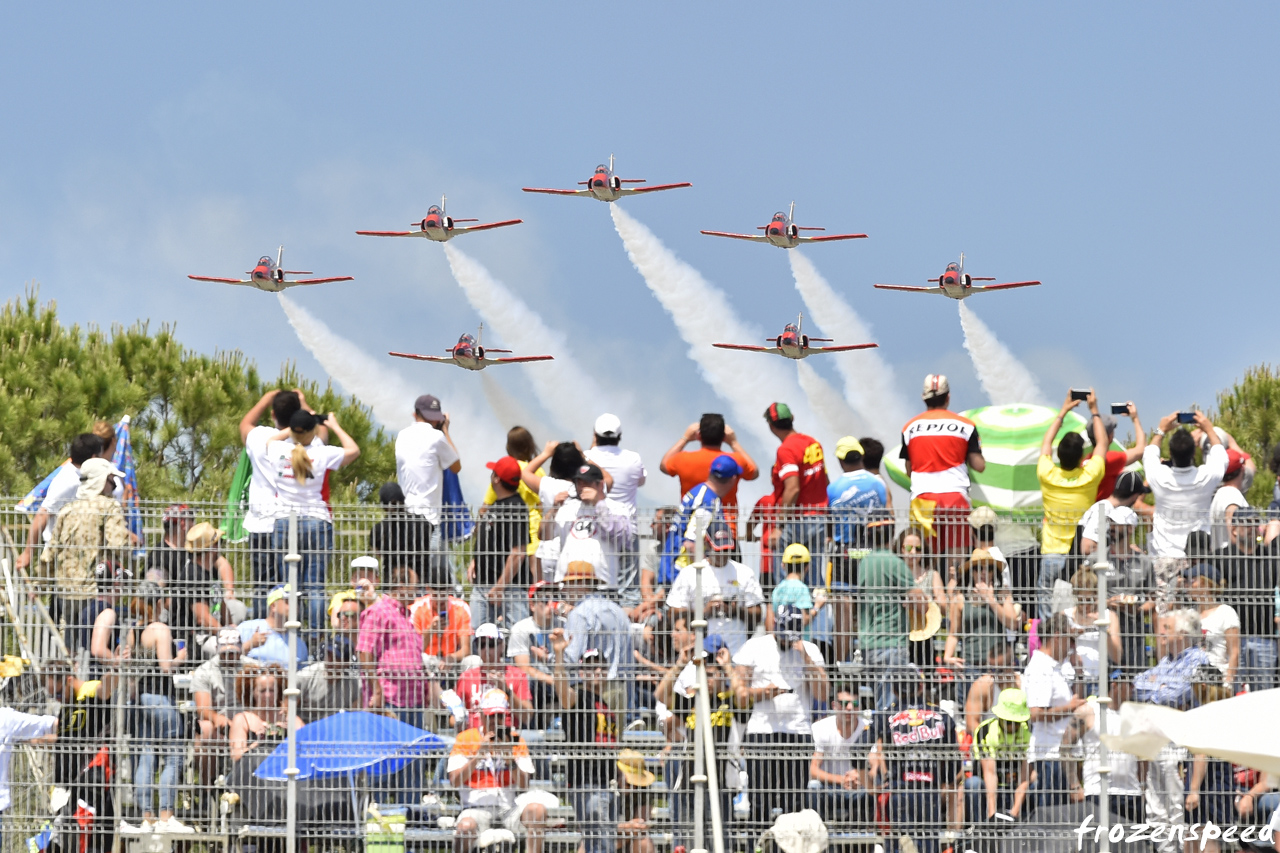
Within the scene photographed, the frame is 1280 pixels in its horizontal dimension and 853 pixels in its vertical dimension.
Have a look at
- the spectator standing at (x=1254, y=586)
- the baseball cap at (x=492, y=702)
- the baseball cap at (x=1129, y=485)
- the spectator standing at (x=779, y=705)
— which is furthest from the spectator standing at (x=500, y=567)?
the spectator standing at (x=1254, y=586)

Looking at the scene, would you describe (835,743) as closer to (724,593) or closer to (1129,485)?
(724,593)

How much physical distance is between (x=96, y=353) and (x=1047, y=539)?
40602mm

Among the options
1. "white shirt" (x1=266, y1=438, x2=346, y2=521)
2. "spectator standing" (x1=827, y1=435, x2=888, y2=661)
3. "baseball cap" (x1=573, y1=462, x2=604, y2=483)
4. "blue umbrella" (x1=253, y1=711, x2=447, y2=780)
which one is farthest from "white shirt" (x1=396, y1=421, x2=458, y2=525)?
"spectator standing" (x1=827, y1=435, x2=888, y2=661)

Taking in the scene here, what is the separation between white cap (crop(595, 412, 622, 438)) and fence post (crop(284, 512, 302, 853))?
3.45 meters

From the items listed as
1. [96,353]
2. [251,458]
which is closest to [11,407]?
[96,353]

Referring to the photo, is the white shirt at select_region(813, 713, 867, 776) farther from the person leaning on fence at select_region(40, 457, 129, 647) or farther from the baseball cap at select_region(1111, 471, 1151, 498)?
the person leaning on fence at select_region(40, 457, 129, 647)

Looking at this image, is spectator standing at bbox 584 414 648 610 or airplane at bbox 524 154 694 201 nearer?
spectator standing at bbox 584 414 648 610

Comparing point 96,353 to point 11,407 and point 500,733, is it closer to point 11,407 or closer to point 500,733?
point 11,407

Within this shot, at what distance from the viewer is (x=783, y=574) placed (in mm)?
12383

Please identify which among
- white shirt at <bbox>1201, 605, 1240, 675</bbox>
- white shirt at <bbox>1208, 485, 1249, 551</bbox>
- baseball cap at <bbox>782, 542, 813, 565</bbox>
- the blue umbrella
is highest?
white shirt at <bbox>1208, 485, 1249, 551</bbox>

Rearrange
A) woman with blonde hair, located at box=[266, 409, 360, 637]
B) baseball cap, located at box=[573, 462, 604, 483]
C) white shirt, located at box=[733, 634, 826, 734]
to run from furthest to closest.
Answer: baseball cap, located at box=[573, 462, 604, 483]
woman with blonde hair, located at box=[266, 409, 360, 637]
white shirt, located at box=[733, 634, 826, 734]

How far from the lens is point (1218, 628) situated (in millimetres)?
12320

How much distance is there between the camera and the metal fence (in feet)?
39.6

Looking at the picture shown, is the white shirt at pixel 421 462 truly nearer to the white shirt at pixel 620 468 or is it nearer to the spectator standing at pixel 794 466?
the white shirt at pixel 620 468
